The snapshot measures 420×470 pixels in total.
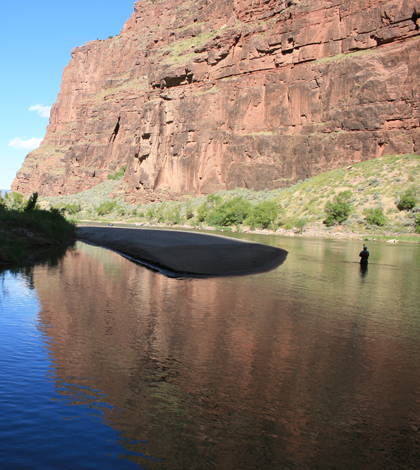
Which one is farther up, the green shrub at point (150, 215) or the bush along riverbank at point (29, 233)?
the green shrub at point (150, 215)

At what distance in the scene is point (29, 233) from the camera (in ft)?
93.3

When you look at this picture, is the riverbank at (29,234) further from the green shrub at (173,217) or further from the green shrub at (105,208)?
the green shrub at (105,208)

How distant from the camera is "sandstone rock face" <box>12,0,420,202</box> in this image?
58688mm

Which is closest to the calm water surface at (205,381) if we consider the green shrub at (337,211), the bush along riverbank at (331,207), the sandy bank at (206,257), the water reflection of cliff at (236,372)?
the water reflection of cliff at (236,372)

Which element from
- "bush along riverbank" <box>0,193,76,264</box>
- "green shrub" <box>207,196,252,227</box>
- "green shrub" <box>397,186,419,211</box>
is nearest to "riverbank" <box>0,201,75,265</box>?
"bush along riverbank" <box>0,193,76,264</box>

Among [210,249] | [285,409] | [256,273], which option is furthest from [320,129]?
[285,409]

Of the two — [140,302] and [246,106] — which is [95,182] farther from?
[140,302]

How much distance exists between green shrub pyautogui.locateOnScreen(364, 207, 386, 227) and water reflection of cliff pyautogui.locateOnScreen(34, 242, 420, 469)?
35450 mm

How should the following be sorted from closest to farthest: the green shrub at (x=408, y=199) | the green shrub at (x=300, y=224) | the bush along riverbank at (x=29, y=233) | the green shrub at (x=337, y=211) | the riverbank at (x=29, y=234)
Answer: the riverbank at (x=29, y=234)
the bush along riverbank at (x=29, y=233)
the green shrub at (x=408, y=199)
the green shrub at (x=337, y=211)
the green shrub at (x=300, y=224)

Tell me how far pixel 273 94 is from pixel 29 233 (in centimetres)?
5358

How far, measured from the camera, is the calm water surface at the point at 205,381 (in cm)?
534

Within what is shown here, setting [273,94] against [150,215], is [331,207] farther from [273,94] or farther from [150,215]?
[150,215]

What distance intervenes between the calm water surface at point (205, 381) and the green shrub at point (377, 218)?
3559 cm

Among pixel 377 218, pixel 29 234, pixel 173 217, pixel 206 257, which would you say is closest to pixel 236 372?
pixel 206 257
